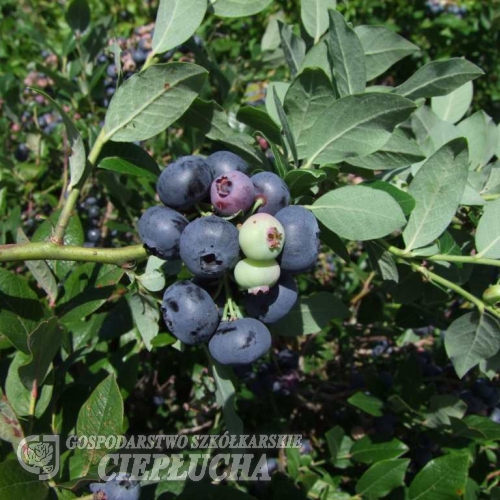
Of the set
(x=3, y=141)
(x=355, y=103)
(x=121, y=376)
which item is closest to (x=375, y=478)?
(x=121, y=376)

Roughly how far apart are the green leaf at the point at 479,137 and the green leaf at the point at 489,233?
0.30 m

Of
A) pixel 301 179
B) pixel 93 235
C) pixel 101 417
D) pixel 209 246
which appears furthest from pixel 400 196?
pixel 93 235

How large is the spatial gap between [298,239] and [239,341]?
216 mm

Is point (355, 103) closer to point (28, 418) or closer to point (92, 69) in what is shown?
point (28, 418)

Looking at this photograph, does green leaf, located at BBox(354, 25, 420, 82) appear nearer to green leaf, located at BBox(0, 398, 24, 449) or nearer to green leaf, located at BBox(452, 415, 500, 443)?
green leaf, located at BBox(452, 415, 500, 443)

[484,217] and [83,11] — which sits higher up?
[83,11]

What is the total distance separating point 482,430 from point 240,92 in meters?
1.80

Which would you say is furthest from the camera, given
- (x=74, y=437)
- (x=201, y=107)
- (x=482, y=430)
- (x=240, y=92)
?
(x=240, y=92)

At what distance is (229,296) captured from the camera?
102 cm

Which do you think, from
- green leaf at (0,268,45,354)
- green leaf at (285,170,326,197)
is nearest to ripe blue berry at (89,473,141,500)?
green leaf at (0,268,45,354)

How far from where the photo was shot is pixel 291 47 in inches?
51.4

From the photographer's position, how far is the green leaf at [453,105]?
4.96 feet

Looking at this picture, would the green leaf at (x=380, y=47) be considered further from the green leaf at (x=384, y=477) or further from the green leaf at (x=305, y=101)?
the green leaf at (x=384, y=477)

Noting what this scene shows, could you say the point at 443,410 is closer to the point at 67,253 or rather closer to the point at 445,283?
the point at 445,283
